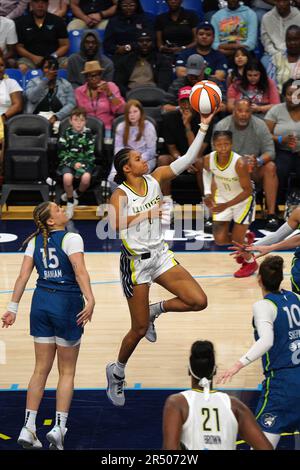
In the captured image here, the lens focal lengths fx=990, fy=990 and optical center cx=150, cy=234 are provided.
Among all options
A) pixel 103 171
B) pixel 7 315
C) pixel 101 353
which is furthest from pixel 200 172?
pixel 7 315

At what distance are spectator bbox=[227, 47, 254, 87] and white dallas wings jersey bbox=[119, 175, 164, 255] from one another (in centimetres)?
646

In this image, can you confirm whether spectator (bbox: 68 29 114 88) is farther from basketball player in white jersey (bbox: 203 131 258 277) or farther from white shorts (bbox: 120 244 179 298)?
white shorts (bbox: 120 244 179 298)

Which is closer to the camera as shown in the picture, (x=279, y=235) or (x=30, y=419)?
(x=30, y=419)

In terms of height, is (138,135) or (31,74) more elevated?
(31,74)

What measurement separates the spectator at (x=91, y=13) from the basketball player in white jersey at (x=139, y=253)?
8.17 m

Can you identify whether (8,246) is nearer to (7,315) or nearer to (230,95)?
(230,95)

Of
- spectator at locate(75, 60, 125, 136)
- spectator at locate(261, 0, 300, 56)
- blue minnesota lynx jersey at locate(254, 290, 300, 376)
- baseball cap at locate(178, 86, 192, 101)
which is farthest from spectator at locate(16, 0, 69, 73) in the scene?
blue minnesota lynx jersey at locate(254, 290, 300, 376)

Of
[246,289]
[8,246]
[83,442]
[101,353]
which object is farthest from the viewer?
[8,246]

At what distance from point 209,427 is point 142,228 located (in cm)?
284

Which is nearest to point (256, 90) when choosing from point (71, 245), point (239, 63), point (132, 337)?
point (239, 63)

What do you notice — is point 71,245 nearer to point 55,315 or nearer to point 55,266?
point 55,266

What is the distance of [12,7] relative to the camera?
1548 centimetres
